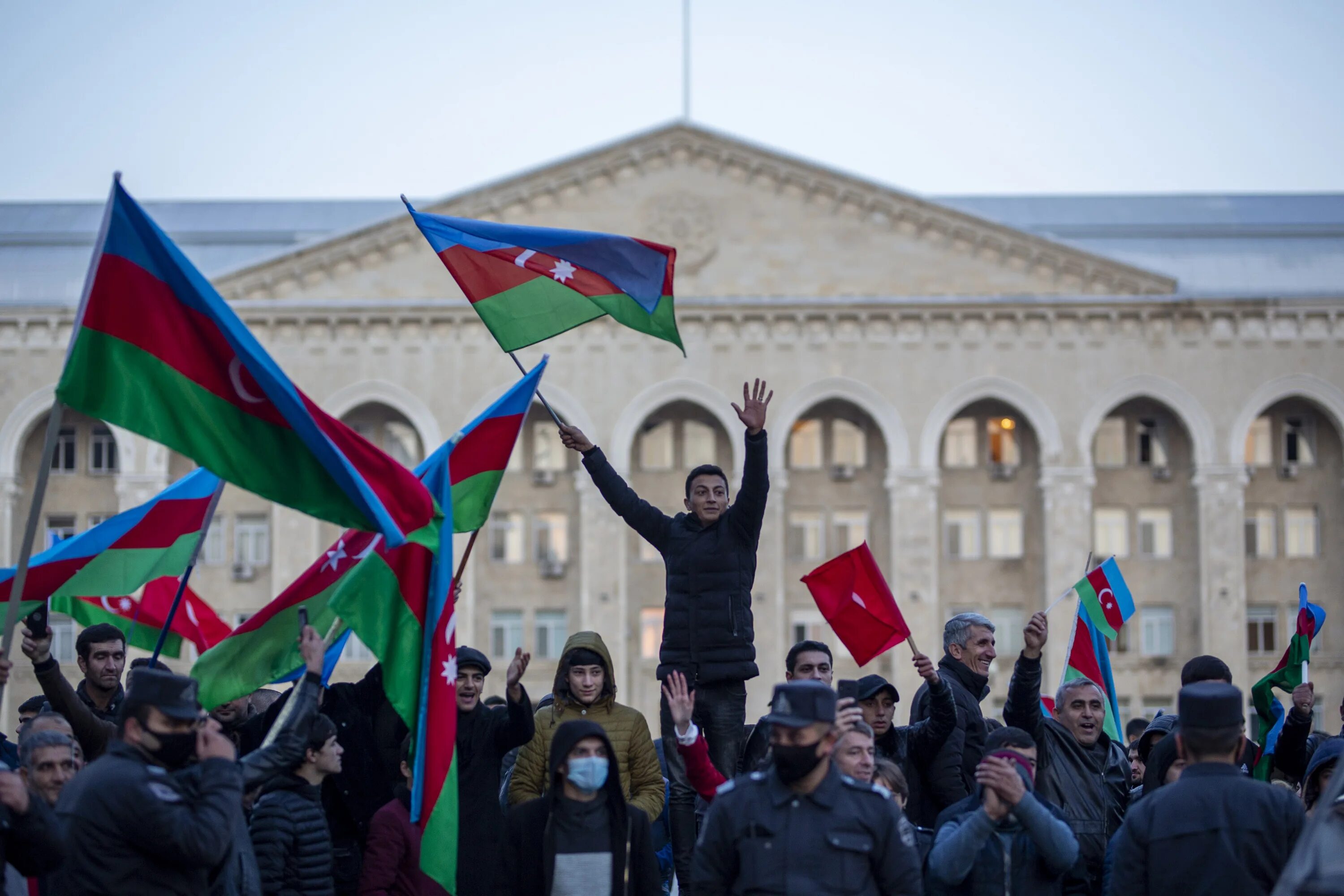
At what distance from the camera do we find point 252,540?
4122 cm

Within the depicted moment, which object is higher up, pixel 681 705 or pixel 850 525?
pixel 850 525

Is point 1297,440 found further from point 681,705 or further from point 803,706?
point 803,706

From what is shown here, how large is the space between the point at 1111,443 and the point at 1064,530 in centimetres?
302

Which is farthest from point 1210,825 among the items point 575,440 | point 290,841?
point 575,440

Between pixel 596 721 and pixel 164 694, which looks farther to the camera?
pixel 596 721

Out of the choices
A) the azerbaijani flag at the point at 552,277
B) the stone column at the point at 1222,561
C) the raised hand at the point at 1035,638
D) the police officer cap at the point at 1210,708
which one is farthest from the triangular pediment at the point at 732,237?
the police officer cap at the point at 1210,708

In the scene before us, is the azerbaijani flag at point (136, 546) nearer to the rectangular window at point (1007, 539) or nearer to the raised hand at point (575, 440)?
the raised hand at point (575, 440)

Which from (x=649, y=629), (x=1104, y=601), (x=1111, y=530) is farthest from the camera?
(x=1111, y=530)

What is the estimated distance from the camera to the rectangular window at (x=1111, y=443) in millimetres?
41500

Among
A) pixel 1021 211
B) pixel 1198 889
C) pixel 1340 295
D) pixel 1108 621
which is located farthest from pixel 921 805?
pixel 1021 211

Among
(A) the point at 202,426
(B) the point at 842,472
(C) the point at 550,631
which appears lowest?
(C) the point at 550,631

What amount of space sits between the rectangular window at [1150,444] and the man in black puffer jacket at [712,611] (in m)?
33.2

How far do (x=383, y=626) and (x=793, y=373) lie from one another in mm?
31744

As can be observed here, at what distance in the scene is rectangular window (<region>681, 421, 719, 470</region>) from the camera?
4153 centimetres
